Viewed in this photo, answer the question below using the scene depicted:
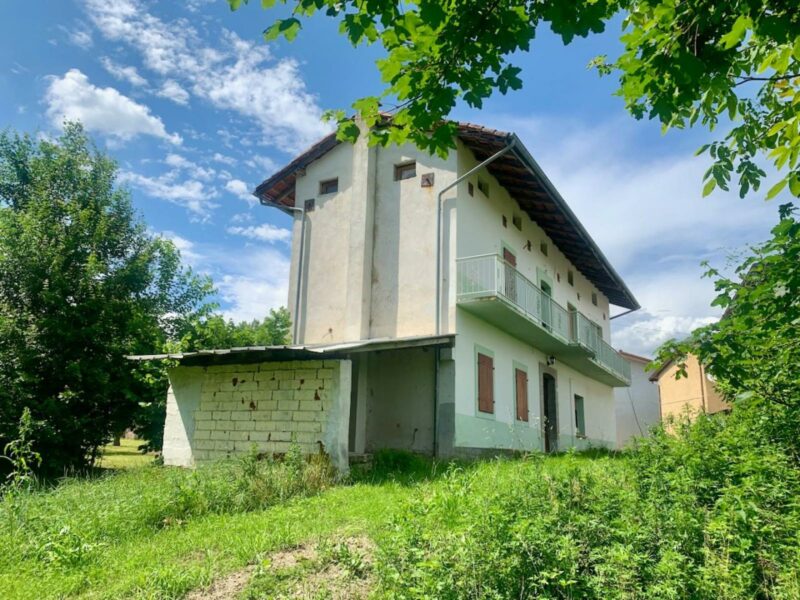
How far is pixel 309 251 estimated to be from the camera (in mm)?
14422

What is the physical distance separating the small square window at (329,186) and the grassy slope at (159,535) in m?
8.67

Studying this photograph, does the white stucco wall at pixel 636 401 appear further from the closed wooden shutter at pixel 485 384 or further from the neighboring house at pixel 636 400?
the closed wooden shutter at pixel 485 384

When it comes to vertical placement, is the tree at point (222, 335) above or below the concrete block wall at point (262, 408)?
above

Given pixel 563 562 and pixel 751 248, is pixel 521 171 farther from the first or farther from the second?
pixel 563 562

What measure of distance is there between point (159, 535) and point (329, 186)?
10514mm

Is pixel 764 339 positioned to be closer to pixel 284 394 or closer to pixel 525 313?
pixel 284 394

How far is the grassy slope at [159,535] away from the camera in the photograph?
432 centimetres

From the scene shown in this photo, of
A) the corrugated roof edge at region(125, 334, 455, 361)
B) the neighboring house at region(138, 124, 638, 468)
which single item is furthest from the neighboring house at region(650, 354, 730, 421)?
the corrugated roof edge at region(125, 334, 455, 361)

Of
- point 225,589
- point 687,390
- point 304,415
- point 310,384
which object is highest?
point 687,390

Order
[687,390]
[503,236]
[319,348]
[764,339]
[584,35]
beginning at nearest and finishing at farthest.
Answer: [584,35], [764,339], [319,348], [503,236], [687,390]

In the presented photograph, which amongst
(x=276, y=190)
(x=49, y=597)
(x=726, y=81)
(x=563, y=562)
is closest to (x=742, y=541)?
(x=563, y=562)

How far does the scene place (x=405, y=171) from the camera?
44.5ft

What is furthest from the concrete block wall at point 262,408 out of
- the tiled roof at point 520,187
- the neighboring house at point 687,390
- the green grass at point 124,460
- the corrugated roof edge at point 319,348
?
the neighboring house at point 687,390

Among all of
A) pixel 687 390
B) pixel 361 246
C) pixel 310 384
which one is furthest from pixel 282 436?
pixel 687 390
